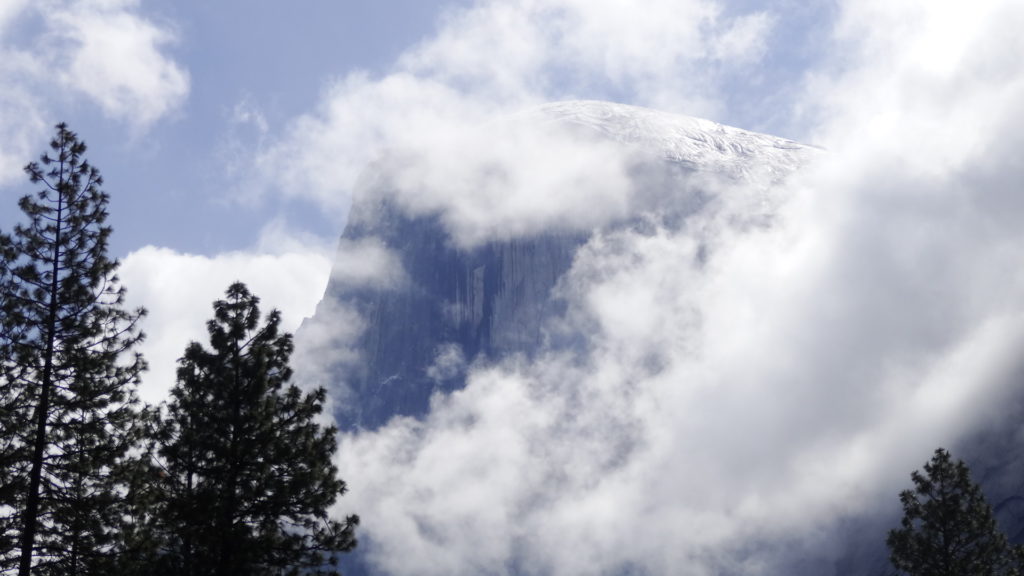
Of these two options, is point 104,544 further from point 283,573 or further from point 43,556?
point 283,573

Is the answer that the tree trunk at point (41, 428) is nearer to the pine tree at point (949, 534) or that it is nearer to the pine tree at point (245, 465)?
the pine tree at point (245, 465)

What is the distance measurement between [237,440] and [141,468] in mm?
2773

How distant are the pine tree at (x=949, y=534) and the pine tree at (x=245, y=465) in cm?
2757

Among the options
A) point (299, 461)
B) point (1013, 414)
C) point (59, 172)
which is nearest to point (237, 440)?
point (299, 461)

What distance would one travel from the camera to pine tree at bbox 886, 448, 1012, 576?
44750 mm

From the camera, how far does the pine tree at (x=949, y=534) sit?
147 feet

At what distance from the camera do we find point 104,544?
93.2ft

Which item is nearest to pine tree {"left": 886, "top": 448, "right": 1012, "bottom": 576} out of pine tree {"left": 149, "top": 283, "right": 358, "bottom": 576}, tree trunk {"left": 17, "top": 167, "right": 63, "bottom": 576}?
pine tree {"left": 149, "top": 283, "right": 358, "bottom": 576}

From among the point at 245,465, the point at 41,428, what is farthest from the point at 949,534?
the point at 41,428

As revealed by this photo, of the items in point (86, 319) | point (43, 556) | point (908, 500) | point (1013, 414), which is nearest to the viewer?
point (43, 556)

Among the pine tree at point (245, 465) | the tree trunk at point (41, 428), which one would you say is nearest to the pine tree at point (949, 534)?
the pine tree at point (245, 465)

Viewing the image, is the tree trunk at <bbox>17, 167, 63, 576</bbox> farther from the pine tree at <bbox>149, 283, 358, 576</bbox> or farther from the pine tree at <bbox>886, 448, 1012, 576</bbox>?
the pine tree at <bbox>886, 448, 1012, 576</bbox>

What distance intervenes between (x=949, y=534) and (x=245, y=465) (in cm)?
3197

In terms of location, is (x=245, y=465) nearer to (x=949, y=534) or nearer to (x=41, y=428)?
(x=41, y=428)
